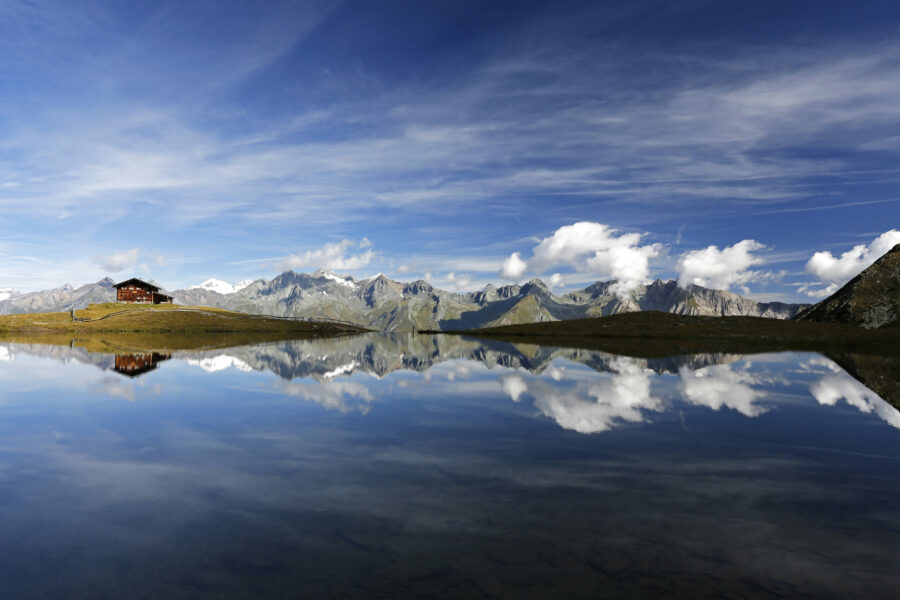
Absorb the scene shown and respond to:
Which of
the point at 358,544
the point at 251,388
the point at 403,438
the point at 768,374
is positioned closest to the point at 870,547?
the point at 358,544

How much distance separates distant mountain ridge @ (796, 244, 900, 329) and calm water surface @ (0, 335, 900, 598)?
511ft

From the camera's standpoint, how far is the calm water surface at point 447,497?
920cm

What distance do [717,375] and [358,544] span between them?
42.7 meters

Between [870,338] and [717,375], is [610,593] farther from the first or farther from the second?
[870,338]

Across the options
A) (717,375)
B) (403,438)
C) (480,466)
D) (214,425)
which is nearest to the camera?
(480,466)

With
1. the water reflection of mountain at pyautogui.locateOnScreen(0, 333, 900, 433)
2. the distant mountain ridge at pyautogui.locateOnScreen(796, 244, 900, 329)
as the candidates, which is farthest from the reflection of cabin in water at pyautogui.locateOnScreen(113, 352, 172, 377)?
the distant mountain ridge at pyautogui.locateOnScreen(796, 244, 900, 329)

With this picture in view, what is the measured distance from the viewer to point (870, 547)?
10.5 meters

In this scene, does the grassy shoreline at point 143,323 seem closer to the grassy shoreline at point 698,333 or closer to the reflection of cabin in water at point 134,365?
the grassy shoreline at point 698,333

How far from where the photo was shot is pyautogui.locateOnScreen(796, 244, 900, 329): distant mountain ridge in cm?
14200

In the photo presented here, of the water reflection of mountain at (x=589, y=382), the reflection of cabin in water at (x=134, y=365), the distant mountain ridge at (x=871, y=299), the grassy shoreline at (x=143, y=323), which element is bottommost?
the reflection of cabin in water at (x=134, y=365)

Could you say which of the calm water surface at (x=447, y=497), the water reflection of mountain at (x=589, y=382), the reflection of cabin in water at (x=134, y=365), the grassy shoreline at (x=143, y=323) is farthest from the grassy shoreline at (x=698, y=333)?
the grassy shoreline at (x=143, y=323)

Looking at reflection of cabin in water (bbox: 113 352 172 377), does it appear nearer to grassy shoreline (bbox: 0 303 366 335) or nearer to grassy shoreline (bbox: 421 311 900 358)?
grassy shoreline (bbox: 421 311 900 358)

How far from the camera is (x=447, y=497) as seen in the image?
13.5 meters

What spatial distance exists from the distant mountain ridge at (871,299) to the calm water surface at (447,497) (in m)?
156
